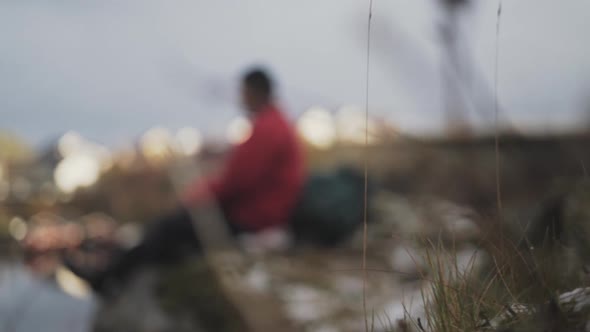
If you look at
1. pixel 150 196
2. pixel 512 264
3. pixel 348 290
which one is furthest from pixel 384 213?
pixel 512 264

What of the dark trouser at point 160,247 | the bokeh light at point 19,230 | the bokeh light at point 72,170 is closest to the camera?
the dark trouser at point 160,247

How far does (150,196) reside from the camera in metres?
8.98

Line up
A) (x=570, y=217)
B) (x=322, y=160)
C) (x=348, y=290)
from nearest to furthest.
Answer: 1. (x=570, y=217)
2. (x=348, y=290)
3. (x=322, y=160)

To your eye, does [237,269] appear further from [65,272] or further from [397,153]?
[397,153]

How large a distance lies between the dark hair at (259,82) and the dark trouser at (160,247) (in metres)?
1.01

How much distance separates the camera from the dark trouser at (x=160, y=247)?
4.24 metres

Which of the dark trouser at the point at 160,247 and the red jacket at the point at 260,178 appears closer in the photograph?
the dark trouser at the point at 160,247

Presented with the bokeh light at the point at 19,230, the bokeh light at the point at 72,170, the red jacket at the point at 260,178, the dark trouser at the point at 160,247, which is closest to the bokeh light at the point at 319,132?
the bokeh light at the point at 72,170

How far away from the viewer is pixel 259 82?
4.42 m

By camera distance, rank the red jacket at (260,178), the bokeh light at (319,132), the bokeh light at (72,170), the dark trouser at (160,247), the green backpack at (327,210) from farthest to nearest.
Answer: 1. the bokeh light at (319,132)
2. the bokeh light at (72,170)
3. the green backpack at (327,210)
4. the red jacket at (260,178)
5. the dark trouser at (160,247)

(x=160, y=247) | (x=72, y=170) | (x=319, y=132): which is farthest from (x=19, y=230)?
(x=319, y=132)

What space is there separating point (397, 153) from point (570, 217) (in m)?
7.94

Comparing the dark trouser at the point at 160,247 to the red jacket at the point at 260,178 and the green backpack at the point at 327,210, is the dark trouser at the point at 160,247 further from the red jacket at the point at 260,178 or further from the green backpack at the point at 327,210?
the green backpack at the point at 327,210

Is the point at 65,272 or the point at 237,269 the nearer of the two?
the point at 237,269
